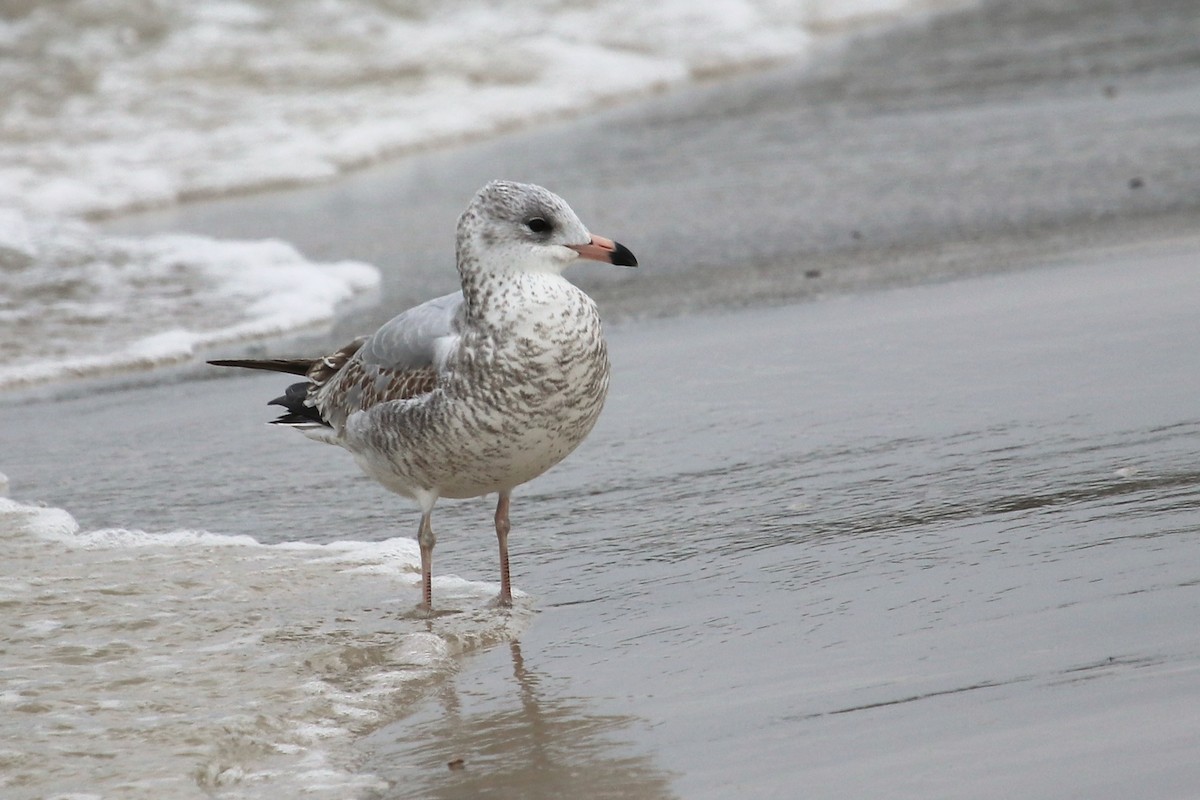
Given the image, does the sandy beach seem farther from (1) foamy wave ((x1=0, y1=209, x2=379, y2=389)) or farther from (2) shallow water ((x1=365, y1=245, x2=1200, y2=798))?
(1) foamy wave ((x1=0, y1=209, x2=379, y2=389))

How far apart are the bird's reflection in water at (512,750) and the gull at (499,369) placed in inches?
26.0

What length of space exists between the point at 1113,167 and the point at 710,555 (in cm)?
519

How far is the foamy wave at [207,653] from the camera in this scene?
11.7 ft

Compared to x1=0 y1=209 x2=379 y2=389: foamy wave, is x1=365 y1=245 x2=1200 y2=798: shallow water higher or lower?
Result: lower

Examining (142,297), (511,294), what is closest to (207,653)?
(511,294)

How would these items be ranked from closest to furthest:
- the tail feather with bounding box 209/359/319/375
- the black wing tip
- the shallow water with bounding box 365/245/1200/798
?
1. the shallow water with bounding box 365/245/1200/798
2. the black wing tip
3. the tail feather with bounding box 209/359/319/375

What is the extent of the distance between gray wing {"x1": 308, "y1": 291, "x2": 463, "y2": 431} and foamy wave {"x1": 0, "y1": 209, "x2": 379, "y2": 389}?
2955 mm

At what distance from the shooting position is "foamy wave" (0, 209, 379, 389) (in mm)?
7898

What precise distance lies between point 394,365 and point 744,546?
108 cm

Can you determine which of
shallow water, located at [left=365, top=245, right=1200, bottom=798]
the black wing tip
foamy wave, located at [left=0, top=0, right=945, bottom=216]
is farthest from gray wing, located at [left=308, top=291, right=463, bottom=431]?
foamy wave, located at [left=0, top=0, right=945, bottom=216]

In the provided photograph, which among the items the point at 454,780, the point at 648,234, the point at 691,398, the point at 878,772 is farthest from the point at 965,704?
the point at 648,234

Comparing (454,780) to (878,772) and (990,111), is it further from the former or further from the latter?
(990,111)

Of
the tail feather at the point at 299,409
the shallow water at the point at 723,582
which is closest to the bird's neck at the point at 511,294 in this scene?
the shallow water at the point at 723,582

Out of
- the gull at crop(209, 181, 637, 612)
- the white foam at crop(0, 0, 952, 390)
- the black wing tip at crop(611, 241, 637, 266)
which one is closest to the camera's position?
the gull at crop(209, 181, 637, 612)
